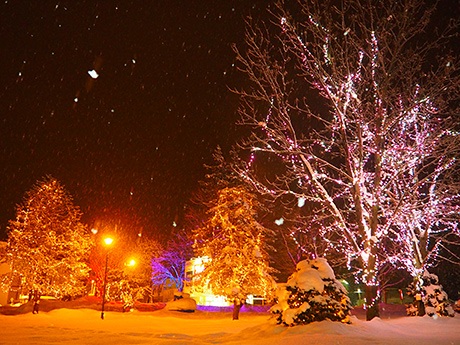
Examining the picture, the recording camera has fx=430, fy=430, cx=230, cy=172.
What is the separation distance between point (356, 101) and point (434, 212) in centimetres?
605

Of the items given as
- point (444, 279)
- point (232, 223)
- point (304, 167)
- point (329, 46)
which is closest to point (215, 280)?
point (232, 223)

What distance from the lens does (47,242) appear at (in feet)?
88.9

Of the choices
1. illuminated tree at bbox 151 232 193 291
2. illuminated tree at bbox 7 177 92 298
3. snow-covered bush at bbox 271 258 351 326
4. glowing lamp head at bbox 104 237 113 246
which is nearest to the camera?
snow-covered bush at bbox 271 258 351 326

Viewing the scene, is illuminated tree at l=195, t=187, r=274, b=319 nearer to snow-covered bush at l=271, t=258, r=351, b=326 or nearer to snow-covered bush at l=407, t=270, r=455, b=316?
snow-covered bush at l=407, t=270, r=455, b=316

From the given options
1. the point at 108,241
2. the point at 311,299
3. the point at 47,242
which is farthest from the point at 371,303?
the point at 47,242

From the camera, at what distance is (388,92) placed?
1491cm

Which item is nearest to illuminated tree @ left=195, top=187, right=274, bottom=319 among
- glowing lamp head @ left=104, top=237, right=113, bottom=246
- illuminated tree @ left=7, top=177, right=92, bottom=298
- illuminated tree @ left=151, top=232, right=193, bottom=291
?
glowing lamp head @ left=104, top=237, right=113, bottom=246

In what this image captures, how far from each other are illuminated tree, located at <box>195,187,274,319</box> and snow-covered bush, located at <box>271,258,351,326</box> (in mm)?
11732

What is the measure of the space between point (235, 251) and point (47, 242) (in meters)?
12.1

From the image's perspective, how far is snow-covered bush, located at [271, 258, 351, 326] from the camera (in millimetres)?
11766

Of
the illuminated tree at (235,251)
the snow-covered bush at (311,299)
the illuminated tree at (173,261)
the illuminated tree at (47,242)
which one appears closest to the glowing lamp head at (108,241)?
the illuminated tree at (235,251)

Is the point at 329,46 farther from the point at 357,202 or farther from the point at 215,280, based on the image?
the point at 215,280

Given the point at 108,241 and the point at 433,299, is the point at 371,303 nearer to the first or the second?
the point at 433,299

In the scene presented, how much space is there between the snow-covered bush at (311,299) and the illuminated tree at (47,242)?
19.2 m
